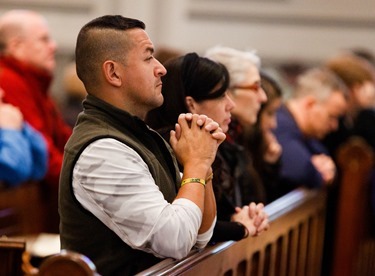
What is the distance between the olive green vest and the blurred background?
21.1 feet

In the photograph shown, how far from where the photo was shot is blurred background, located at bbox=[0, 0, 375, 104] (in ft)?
29.9

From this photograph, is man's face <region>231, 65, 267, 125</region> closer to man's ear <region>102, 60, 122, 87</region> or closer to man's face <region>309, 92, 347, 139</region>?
man's ear <region>102, 60, 122, 87</region>

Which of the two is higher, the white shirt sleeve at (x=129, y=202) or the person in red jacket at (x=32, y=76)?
the white shirt sleeve at (x=129, y=202)

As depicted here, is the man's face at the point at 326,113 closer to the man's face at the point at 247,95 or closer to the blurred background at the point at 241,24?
the man's face at the point at 247,95

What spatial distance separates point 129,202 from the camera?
249cm

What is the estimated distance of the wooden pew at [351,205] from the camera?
5492 millimetres

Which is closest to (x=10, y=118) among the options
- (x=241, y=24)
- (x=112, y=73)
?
(x=112, y=73)

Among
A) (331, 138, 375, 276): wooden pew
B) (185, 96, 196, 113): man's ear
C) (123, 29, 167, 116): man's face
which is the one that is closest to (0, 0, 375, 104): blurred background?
(331, 138, 375, 276): wooden pew

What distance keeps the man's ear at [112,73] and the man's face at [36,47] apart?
2.42 metres

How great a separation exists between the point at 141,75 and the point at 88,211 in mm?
423

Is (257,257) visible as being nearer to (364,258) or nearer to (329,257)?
(329,257)

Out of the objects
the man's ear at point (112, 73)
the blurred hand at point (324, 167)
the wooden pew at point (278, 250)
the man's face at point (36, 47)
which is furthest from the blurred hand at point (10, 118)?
the man's ear at point (112, 73)

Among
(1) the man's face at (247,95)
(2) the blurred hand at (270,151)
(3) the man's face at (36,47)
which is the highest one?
(1) the man's face at (247,95)

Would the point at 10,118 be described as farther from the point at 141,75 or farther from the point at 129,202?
the point at 129,202
